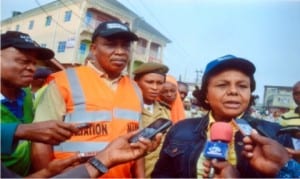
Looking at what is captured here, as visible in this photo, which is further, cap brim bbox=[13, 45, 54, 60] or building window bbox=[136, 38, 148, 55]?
building window bbox=[136, 38, 148, 55]

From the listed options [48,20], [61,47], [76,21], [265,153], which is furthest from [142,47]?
[265,153]

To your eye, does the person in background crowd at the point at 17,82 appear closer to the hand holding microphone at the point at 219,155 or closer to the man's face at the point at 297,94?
the hand holding microphone at the point at 219,155

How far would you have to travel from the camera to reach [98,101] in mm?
1669

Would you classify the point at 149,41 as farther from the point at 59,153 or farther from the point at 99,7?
the point at 59,153

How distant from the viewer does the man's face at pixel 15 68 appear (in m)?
1.49

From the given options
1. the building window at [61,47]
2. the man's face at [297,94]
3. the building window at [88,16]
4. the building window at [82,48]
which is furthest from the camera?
the building window at [82,48]

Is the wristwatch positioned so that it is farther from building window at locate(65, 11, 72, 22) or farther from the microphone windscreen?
building window at locate(65, 11, 72, 22)

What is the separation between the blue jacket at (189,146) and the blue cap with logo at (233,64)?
0.76 ft

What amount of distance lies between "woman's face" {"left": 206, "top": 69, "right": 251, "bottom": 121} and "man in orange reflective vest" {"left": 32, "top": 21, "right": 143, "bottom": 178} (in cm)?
47

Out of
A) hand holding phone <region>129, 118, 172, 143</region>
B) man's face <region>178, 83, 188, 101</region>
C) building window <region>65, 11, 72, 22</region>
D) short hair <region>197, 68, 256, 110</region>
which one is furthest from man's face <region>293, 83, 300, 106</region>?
building window <region>65, 11, 72, 22</region>

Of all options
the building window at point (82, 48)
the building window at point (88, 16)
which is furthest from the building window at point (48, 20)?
the building window at point (82, 48)

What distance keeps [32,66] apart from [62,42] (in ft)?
44.1

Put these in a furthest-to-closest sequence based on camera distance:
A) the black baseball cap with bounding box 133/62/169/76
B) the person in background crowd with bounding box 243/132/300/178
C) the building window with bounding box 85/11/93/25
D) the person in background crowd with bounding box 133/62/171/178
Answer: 1. the building window with bounding box 85/11/93/25
2. the black baseball cap with bounding box 133/62/169/76
3. the person in background crowd with bounding box 133/62/171/178
4. the person in background crowd with bounding box 243/132/300/178

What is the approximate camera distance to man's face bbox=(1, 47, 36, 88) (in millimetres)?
1487
